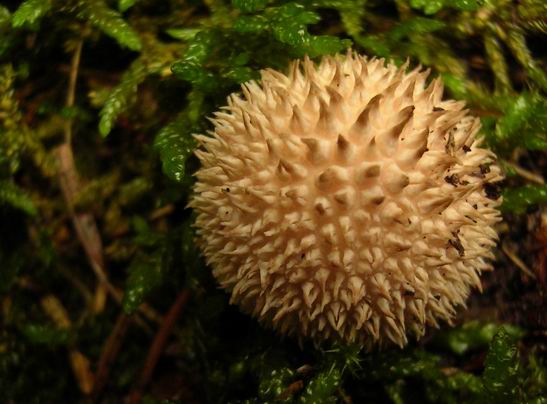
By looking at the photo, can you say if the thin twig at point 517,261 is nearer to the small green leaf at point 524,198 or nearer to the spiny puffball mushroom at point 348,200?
the small green leaf at point 524,198

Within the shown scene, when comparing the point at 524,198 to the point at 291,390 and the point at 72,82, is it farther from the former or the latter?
the point at 72,82

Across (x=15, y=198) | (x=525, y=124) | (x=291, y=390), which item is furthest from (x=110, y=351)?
(x=525, y=124)

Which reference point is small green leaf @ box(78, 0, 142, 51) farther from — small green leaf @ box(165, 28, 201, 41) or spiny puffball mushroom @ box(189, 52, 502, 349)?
spiny puffball mushroom @ box(189, 52, 502, 349)

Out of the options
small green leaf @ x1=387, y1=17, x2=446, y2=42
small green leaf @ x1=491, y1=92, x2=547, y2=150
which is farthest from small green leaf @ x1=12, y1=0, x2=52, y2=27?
small green leaf @ x1=491, y1=92, x2=547, y2=150

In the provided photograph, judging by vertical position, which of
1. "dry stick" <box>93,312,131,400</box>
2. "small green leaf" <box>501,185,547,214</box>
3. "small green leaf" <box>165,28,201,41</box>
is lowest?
"dry stick" <box>93,312,131,400</box>

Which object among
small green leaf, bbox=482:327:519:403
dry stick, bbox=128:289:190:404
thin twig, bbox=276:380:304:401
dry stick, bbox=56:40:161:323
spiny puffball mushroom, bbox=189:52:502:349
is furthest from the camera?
dry stick, bbox=56:40:161:323

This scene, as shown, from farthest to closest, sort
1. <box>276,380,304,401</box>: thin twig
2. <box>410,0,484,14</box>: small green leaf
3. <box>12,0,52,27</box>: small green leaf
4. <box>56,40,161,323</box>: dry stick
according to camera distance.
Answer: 1. <box>56,40,161,323</box>: dry stick
2. <box>12,0,52,27</box>: small green leaf
3. <box>410,0,484,14</box>: small green leaf
4. <box>276,380,304,401</box>: thin twig

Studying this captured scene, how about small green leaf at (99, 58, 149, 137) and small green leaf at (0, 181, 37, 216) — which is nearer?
small green leaf at (99, 58, 149, 137)

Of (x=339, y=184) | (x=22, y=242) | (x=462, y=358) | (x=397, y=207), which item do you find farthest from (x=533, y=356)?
(x=22, y=242)
